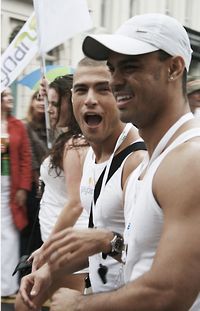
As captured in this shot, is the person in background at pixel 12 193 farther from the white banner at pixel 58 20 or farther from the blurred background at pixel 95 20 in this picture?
the blurred background at pixel 95 20

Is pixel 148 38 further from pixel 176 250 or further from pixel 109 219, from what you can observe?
pixel 109 219

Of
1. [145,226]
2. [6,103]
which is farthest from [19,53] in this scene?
[145,226]

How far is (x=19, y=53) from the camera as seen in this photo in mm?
5648

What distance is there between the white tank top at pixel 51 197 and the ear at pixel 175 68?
2.39m

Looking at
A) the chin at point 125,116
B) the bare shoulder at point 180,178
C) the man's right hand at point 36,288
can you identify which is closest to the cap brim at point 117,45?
the chin at point 125,116

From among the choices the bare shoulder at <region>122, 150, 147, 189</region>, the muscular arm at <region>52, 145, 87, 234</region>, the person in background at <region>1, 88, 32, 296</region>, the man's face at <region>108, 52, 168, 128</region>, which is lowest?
the person in background at <region>1, 88, 32, 296</region>

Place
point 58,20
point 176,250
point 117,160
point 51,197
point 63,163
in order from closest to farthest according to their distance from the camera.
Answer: point 176,250 → point 117,160 → point 58,20 → point 63,163 → point 51,197

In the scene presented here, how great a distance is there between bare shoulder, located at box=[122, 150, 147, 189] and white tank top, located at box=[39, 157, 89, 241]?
164 centimetres

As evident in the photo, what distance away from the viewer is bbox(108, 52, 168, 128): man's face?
2166 millimetres

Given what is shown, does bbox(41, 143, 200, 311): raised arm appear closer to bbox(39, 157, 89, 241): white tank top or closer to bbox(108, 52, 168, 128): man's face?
bbox(108, 52, 168, 128): man's face

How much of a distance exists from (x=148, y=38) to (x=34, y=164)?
4.07 m

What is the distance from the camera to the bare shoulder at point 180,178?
1.85m

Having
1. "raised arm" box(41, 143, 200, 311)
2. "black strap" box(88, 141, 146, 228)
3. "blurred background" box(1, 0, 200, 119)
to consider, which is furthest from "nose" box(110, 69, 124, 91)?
"blurred background" box(1, 0, 200, 119)

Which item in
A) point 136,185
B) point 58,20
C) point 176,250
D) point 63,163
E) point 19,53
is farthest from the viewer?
point 19,53
